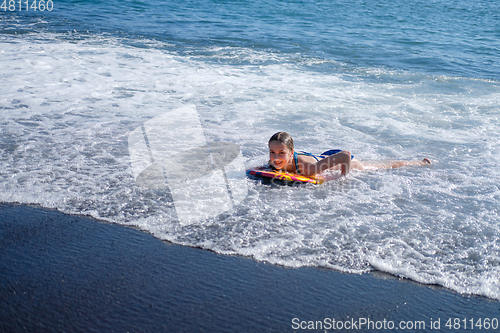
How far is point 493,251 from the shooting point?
3.86 meters

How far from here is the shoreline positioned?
285 cm

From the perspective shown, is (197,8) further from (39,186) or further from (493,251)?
(493,251)

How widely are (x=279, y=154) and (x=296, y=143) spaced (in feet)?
4.71

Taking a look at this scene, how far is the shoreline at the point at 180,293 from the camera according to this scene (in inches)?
112

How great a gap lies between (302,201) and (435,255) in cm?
146

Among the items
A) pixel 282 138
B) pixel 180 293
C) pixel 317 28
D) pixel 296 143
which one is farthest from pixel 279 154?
pixel 317 28

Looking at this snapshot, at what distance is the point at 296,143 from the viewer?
6.59m

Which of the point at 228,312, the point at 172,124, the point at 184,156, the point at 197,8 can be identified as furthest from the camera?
the point at 197,8

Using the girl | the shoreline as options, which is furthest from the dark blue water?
the shoreline

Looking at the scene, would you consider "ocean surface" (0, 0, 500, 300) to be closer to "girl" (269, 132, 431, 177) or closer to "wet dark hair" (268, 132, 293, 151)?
"girl" (269, 132, 431, 177)

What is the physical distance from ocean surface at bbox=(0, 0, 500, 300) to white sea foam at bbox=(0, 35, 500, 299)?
2 centimetres

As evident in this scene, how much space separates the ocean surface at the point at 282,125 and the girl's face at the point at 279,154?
336 mm

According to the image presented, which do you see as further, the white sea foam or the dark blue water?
the dark blue water

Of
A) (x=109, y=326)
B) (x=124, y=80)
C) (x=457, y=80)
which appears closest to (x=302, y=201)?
(x=109, y=326)
